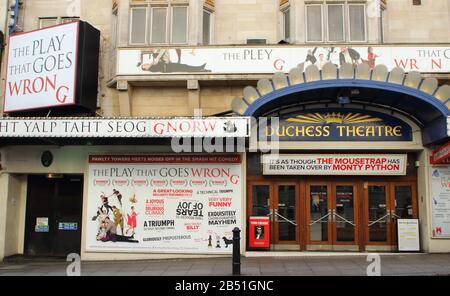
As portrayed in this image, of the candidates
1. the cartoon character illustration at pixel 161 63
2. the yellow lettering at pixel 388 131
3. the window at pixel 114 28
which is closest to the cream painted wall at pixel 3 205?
the window at pixel 114 28

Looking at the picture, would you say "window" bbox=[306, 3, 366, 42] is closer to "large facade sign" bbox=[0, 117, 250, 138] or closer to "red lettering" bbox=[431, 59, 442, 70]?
"red lettering" bbox=[431, 59, 442, 70]

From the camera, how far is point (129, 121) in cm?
1234

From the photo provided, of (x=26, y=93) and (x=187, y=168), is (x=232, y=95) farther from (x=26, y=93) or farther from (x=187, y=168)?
(x=26, y=93)

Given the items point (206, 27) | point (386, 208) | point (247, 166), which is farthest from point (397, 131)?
point (206, 27)

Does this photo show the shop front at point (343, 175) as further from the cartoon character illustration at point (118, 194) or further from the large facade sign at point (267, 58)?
the cartoon character illustration at point (118, 194)

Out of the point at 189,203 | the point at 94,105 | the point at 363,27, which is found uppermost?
the point at 363,27

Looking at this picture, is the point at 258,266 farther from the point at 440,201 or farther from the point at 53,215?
the point at 53,215

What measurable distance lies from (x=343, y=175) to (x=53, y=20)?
10694 millimetres

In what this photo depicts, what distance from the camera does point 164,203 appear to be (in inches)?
537

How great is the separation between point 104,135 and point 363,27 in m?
8.40

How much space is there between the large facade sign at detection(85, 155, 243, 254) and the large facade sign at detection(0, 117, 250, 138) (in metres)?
1.58
